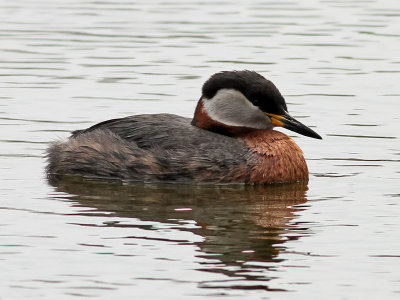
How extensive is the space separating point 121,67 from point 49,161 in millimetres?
6576

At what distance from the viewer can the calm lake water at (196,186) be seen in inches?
348

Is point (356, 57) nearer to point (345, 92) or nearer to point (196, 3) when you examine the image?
point (345, 92)

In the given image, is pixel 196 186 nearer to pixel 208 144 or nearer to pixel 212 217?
pixel 208 144

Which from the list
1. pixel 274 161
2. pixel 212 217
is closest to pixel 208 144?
pixel 274 161

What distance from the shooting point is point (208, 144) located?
12.5 metres

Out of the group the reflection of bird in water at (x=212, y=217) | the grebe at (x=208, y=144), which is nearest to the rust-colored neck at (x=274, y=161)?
the grebe at (x=208, y=144)

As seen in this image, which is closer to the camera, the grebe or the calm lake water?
the calm lake water

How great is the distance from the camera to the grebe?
40.8ft

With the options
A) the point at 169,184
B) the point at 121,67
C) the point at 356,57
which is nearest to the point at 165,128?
the point at 169,184

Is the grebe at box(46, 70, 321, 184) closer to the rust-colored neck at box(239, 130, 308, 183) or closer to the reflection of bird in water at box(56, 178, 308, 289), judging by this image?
the rust-colored neck at box(239, 130, 308, 183)

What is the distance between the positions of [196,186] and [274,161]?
92 centimetres

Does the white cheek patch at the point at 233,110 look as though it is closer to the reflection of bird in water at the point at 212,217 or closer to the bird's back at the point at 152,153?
the bird's back at the point at 152,153

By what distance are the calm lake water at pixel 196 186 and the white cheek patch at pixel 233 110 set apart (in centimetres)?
81

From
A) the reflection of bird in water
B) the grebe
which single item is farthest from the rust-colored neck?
the reflection of bird in water
